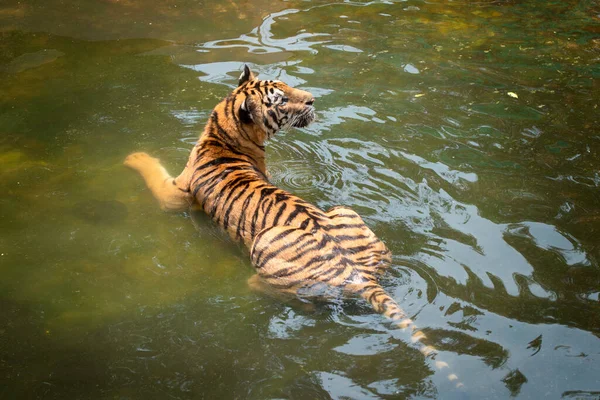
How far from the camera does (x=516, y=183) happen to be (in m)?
4.75

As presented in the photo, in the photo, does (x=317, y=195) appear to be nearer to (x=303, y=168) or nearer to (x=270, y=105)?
(x=303, y=168)

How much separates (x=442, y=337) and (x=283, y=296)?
91cm

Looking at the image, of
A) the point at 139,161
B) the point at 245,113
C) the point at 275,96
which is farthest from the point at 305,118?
the point at 139,161

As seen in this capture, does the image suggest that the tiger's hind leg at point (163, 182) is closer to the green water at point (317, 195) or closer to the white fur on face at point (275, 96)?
the green water at point (317, 195)

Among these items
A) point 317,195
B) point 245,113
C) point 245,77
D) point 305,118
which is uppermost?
point 245,77

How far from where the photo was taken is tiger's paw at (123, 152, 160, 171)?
16.6 ft

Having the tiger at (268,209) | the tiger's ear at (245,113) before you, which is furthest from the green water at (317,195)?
the tiger's ear at (245,113)

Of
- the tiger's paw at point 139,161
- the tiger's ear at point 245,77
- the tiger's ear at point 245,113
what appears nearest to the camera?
the tiger's ear at point 245,113

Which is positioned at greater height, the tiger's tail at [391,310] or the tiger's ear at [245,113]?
the tiger's ear at [245,113]

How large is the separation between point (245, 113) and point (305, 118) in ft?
1.80

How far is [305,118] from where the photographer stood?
193 inches

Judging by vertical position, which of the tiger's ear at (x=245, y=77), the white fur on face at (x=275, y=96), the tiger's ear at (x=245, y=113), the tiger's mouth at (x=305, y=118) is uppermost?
the tiger's ear at (x=245, y=77)

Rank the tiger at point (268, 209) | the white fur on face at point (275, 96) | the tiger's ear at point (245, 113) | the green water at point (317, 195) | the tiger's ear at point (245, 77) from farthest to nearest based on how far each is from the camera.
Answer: the tiger's ear at point (245, 77) < the white fur on face at point (275, 96) < the tiger's ear at point (245, 113) < the tiger at point (268, 209) < the green water at point (317, 195)

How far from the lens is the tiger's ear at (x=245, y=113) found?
4499mm
